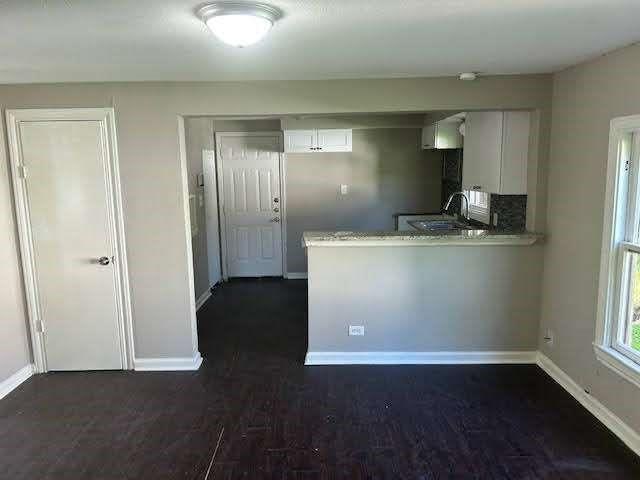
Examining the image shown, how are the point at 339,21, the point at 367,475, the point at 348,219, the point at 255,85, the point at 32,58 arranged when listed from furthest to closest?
the point at 348,219 → the point at 255,85 → the point at 32,58 → the point at 367,475 → the point at 339,21

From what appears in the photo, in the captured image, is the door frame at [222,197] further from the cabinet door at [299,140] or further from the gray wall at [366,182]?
the cabinet door at [299,140]

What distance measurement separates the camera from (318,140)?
19.6 feet

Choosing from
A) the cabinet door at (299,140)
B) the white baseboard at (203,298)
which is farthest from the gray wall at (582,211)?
the white baseboard at (203,298)

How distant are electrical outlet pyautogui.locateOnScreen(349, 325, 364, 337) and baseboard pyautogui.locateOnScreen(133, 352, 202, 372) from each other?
128 centimetres

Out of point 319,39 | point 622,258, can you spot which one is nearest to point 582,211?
point 622,258

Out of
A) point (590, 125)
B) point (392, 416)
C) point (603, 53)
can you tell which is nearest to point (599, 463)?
point (392, 416)

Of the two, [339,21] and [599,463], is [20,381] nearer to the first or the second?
[339,21]

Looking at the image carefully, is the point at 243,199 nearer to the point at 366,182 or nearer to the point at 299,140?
the point at 299,140

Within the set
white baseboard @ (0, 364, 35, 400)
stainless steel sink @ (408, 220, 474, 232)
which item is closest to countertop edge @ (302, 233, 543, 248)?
stainless steel sink @ (408, 220, 474, 232)

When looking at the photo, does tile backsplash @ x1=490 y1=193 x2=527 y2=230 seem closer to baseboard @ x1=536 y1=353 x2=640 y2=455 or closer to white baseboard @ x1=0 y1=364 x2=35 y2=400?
baseboard @ x1=536 y1=353 x2=640 y2=455

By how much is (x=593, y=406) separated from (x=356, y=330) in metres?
1.68

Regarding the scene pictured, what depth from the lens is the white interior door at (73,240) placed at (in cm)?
342

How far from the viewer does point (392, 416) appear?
9.84 feet

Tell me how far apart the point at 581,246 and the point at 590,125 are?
773 mm
